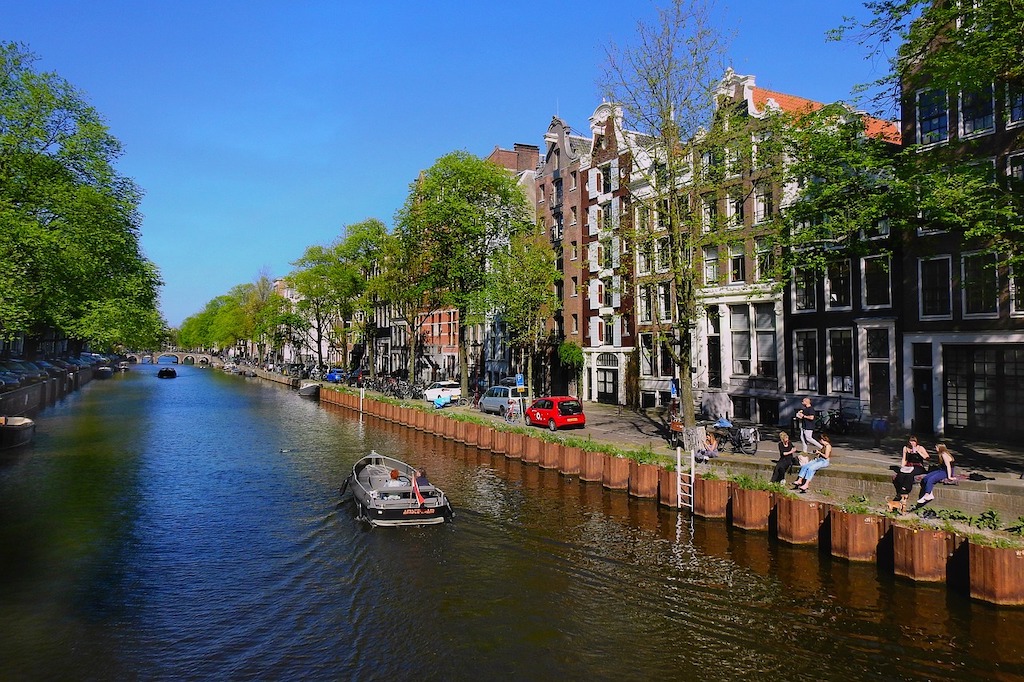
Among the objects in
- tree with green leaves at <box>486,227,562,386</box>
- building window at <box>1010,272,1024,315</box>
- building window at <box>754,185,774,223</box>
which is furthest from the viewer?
tree with green leaves at <box>486,227,562,386</box>

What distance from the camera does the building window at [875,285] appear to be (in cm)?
3434

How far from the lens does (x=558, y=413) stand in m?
38.2

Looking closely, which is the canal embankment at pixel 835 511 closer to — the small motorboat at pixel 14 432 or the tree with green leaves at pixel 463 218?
the tree with green leaves at pixel 463 218

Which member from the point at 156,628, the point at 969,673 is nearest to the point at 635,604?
the point at 969,673

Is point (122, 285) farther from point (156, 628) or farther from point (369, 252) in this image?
point (156, 628)

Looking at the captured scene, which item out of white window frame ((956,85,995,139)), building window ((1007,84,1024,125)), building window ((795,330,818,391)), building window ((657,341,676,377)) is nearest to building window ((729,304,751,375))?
building window ((795,330,818,391))

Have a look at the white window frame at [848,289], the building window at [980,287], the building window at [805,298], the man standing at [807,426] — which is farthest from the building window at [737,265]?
the man standing at [807,426]

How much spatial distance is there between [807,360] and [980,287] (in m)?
9.47

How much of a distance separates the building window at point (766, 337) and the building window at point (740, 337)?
0.62 metres

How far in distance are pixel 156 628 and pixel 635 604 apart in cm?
1038

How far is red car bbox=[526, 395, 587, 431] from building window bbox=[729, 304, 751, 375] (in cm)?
1085

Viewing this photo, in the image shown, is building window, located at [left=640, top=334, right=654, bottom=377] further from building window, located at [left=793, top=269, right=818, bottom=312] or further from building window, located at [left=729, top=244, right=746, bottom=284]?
building window, located at [left=793, top=269, right=818, bottom=312]

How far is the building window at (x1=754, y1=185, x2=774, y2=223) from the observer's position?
3786 centimetres

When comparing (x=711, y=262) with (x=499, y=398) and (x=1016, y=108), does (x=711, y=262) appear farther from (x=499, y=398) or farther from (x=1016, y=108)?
(x=1016, y=108)
